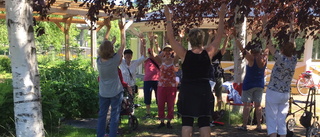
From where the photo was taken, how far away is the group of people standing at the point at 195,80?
320cm

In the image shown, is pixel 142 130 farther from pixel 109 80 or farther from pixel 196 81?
pixel 196 81

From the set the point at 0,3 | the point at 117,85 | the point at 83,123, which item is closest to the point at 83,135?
the point at 83,123

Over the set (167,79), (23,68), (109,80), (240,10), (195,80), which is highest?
(240,10)

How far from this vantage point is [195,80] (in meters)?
3.19

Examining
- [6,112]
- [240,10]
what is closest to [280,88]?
[240,10]

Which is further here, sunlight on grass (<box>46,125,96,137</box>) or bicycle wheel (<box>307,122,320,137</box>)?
sunlight on grass (<box>46,125,96,137</box>)

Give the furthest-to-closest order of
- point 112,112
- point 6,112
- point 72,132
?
point 72,132 < point 6,112 < point 112,112

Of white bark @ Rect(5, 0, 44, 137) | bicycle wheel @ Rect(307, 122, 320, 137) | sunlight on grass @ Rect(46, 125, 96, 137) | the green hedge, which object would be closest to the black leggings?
white bark @ Rect(5, 0, 44, 137)

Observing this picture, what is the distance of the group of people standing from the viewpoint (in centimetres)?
320

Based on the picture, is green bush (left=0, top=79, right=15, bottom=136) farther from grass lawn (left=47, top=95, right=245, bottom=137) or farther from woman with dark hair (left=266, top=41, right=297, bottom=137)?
woman with dark hair (left=266, top=41, right=297, bottom=137)

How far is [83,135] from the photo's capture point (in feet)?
15.8

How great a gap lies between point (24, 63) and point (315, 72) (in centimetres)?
1150

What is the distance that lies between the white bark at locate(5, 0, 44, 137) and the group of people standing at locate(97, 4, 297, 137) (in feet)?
4.27

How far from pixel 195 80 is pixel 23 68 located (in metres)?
1.70
